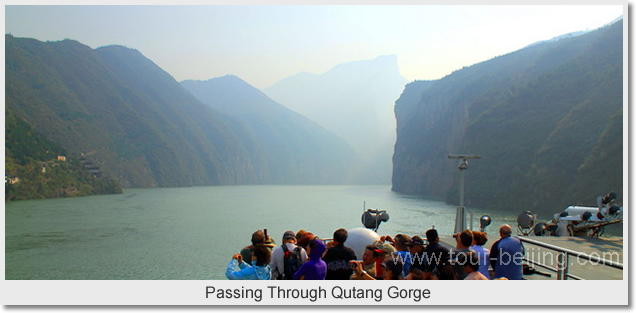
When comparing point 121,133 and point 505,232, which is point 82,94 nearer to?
point 121,133

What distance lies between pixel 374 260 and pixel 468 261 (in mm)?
1234

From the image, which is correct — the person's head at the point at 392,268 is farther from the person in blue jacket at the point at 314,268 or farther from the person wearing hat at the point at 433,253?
the person in blue jacket at the point at 314,268

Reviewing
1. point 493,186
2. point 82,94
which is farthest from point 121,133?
point 493,186

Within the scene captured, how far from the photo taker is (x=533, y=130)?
87.2 meters

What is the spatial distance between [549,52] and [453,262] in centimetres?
11667

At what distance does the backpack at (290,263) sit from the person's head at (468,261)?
69.2 inches

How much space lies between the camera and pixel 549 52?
110312mm

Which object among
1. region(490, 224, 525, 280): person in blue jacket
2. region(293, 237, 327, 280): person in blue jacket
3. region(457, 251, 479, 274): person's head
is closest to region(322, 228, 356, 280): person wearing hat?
region(293, 237, 327, 280): person in blue jacket

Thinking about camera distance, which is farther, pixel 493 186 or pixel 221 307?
pixel 493 186

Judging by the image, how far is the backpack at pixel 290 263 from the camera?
6.00m

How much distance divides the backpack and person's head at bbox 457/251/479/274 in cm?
176

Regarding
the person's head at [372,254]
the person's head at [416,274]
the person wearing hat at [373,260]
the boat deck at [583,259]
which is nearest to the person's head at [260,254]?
the person wearing hat at [373,260]

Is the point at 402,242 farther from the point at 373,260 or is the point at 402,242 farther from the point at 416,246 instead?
the point at 373,260

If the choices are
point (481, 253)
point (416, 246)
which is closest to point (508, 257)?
point (481, 253)
